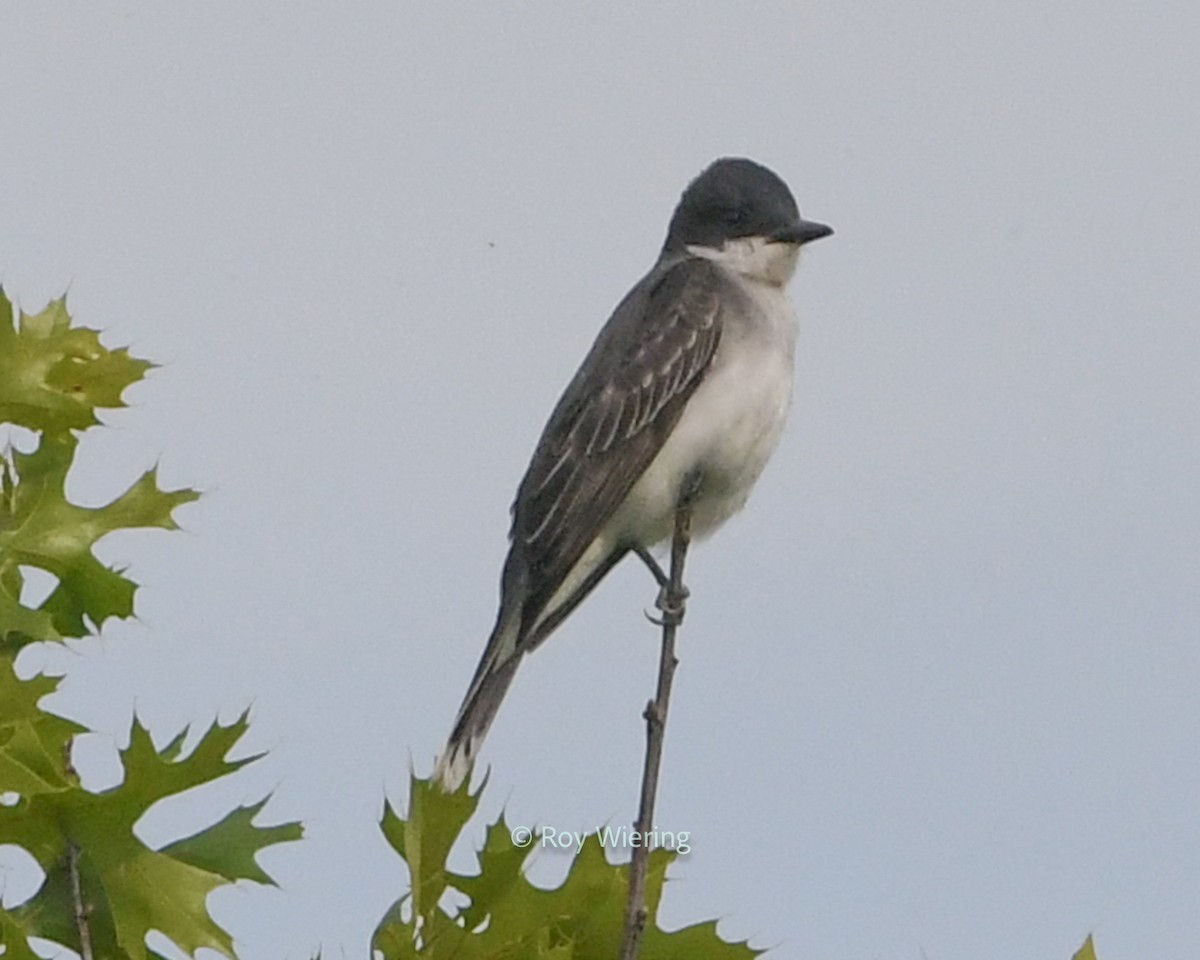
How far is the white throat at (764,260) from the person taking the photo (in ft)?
24.7

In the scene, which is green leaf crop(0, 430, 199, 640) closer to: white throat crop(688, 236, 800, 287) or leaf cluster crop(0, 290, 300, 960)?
leaf cluster crop(0, 290, 300, 960)

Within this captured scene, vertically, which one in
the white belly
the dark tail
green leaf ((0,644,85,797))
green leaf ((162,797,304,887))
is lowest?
green leaf ((162,797,304,887))

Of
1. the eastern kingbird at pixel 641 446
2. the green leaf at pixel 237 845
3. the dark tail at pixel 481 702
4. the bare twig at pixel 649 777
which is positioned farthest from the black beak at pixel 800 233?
the green leaf at pixel 237 845

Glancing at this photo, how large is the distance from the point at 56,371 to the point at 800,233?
3.98 metres

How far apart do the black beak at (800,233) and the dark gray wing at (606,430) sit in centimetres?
36

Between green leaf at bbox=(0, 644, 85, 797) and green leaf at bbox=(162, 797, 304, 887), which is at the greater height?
green leaf at bbox=(0, 644, 85, 797)

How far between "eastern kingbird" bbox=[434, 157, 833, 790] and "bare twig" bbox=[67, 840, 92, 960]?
9.09 ft

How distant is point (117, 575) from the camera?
3.91 meters

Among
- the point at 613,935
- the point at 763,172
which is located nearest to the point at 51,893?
the point at 613,935

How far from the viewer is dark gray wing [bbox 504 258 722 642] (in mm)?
6793

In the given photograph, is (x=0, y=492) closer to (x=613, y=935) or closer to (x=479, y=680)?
(x=613, y=935)

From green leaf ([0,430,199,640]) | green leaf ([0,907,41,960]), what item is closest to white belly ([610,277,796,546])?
green leaf ([0,430,199,640])

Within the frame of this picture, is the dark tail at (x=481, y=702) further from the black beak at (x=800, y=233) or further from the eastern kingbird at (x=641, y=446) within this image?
the black beak at (x=800, y=233)

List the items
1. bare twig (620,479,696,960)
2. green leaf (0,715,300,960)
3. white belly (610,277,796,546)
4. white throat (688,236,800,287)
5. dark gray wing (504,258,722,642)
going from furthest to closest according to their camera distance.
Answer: white throat (688,236,800,287) → dark gray wing (504,258,722,642) → white belly (610,277,796,546) → green leaf (0,715,300,960) → bare twig (620,479,696,960)
